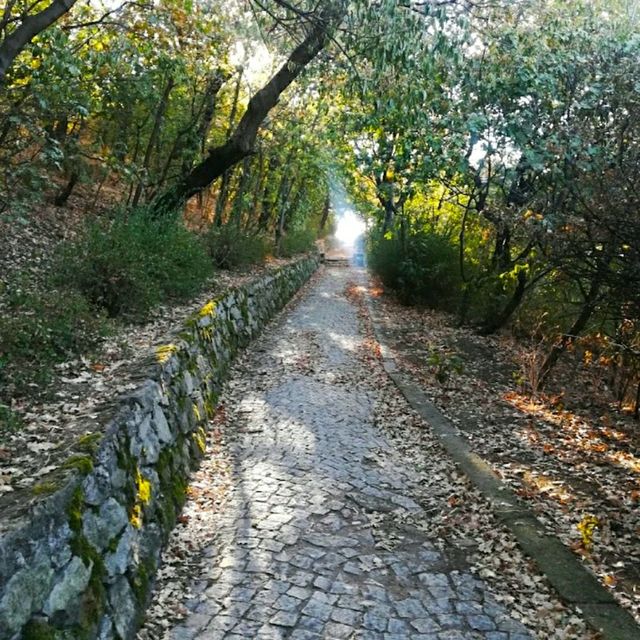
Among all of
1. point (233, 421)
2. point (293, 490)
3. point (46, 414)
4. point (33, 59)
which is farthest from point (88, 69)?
point (293, 490)

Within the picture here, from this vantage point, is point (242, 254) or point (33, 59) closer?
point (33, 59)

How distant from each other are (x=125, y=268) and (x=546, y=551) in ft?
18.5

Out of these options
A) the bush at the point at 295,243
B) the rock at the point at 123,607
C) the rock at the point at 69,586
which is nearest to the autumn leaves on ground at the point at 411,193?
the rock at the point at 69,586

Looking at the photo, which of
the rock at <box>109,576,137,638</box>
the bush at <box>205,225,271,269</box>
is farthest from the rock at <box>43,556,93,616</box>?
the bush at <box>205,225,271,269</box>

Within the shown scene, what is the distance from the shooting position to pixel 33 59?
7.23 meters

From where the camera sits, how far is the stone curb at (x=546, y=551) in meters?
3.68

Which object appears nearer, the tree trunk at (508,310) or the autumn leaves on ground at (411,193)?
the autumn leaves on ground at (411,193)

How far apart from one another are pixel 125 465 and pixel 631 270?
5.28 metres

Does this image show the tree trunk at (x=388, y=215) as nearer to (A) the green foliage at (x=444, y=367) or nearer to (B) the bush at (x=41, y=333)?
(A) the green foliage at (x=444, y=367)

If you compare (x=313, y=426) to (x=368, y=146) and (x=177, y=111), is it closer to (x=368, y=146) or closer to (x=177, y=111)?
(x=368, y=146)

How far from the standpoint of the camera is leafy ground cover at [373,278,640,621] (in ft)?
15.2

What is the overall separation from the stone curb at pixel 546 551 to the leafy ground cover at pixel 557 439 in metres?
0.12

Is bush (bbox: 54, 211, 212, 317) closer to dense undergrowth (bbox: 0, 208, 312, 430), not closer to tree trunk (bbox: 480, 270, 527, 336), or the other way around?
dense undergrowth (bbox: 0, 208, 312, 430)

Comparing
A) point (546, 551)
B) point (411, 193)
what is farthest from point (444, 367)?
point (546, 551)
